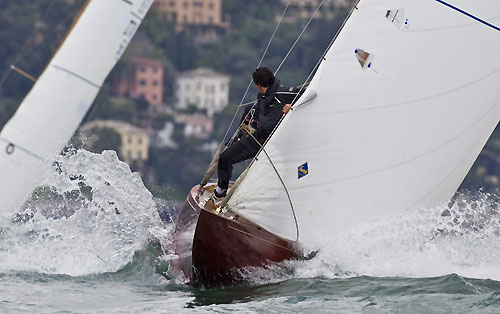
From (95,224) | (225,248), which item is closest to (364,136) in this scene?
(225,248)

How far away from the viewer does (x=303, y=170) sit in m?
7.79

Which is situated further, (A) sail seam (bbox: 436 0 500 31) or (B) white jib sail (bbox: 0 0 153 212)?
(B) white jib sail (bbox: 0 0 153 212)

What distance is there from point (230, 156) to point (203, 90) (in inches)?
1482

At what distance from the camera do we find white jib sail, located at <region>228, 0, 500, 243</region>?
7.77 meters

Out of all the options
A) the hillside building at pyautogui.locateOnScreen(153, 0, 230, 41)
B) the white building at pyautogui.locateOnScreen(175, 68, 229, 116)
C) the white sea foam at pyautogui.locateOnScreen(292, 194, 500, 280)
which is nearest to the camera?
the white sea foam at pyautogui.locateOnScreen(292, 194, 500, 280)

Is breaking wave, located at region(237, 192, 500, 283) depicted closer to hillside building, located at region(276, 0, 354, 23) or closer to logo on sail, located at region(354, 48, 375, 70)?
logo on sail, located at region(354, 48, 375, 70)

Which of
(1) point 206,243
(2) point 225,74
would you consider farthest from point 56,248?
(2) point 225,74

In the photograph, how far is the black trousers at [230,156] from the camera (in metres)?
7.85

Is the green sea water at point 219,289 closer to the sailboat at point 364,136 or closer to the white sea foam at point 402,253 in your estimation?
the white sea foam at point 402,253

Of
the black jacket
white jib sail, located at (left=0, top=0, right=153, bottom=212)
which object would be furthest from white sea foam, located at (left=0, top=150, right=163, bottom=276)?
white jib sail, located at (left=0, top=0, right=153, bottom=212)

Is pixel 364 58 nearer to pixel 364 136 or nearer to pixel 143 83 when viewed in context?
pixel 364 136

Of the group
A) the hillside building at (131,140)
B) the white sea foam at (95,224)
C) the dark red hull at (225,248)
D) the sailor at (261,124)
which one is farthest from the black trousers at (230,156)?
the hillside building at (131,140)

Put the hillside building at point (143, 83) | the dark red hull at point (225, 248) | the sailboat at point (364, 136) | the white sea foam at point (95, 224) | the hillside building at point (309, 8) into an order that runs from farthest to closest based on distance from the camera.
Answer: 1. the hillside building at point (309, 8)
2. the hillside building at point (143, 83)
3. the white sea foam at point (95, 224)
4. the sailboat at point (364, 136)
5. the dark red hull at point (225, 248)

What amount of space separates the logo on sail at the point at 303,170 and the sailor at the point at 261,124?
301 millimetres
